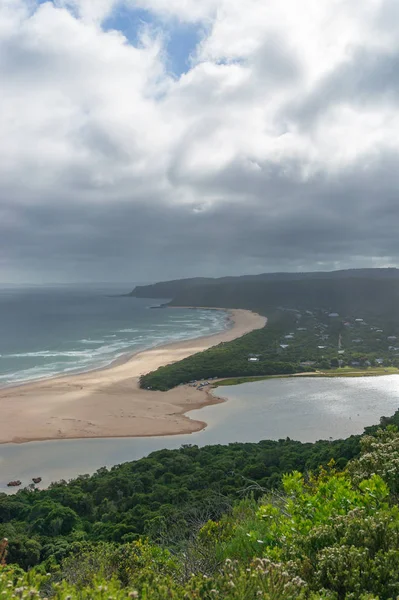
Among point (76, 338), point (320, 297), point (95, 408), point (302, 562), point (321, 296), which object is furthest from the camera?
point (321, 296)

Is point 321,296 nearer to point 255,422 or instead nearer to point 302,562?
point 255,422

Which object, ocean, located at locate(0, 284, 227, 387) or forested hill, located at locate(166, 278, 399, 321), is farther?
forested hill, located at locate(166, 278, 399, 321)

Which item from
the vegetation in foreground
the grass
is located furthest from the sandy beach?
the vegetation in foreground

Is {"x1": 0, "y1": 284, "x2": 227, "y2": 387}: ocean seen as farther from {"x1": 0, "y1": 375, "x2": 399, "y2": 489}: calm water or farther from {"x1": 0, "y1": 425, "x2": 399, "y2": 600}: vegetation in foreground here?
{"x1": 0, "y1": 425, "x2": 399, "y2": 600}: vegetation in foreground

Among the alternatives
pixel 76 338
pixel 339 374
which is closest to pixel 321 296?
pixel 76 338

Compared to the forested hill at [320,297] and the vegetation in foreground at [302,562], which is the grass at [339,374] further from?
the forested hill at [320,297]

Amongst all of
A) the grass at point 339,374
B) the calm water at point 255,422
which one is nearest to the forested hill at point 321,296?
the grass at point 339,374

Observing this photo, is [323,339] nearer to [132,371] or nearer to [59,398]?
[132,371]
